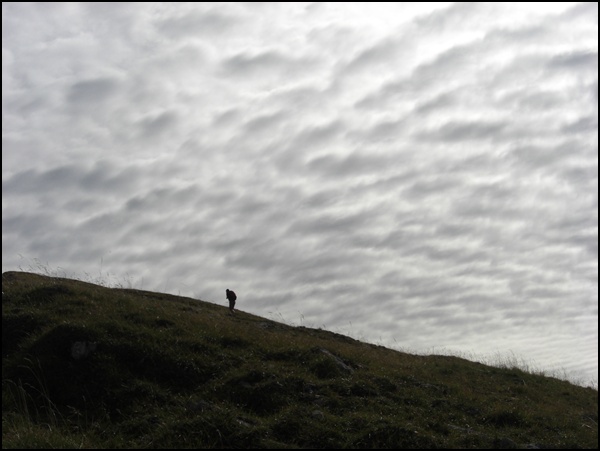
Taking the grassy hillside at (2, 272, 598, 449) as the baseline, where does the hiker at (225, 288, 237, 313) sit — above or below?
above

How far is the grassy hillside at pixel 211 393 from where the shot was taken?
12.3 meters

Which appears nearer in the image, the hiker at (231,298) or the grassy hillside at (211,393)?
the grassy hillside at (211,393)

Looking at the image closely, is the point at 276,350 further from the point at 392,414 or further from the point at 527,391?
the point at 527,391

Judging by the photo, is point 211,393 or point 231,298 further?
point 231,298

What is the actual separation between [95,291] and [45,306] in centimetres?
249

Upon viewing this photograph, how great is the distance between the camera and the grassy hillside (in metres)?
12.3

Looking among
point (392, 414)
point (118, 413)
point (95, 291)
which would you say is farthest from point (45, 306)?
point (392, 414)

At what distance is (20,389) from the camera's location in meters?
14.2

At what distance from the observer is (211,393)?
46.7 feet

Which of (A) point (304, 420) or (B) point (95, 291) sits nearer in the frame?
(A) point (304, 420)

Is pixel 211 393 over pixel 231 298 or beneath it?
beneath

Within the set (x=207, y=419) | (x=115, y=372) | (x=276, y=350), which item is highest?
(x=276, y=350)

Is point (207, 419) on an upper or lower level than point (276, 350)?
lower

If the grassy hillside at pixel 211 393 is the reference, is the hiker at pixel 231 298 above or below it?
above
